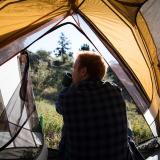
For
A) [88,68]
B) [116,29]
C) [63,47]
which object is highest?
[63,47]

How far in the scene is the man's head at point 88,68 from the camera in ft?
9.68

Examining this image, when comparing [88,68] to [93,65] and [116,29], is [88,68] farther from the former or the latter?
[116,29]

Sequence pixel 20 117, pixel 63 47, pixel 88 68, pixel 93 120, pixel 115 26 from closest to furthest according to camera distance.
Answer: pixel 93 120, pixel 88 68, pixel 20 117, pixel 115 26, pixel 63 47

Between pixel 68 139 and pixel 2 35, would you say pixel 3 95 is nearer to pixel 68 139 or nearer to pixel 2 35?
pixel 2 35

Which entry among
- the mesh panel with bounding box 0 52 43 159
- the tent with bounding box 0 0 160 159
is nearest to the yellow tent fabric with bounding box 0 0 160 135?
the tent with bounding box 0 0 160 159

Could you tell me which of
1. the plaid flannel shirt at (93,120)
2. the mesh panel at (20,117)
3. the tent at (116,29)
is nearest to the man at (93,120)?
the plaid flannel shirt at (93,120)

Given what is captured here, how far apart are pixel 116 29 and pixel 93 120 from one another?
198cm

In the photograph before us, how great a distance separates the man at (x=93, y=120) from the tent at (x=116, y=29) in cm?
110

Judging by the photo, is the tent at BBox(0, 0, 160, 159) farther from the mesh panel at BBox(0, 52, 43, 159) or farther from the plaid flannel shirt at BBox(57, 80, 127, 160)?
the plaid flannel shirt at BBox(57, 80, 127, 160)

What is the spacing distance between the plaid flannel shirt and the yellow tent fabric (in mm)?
1123

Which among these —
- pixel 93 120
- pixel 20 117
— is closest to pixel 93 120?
pixel 93 120

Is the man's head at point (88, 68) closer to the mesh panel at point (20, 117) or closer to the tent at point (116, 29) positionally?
the mesh panel at point (20, 117)

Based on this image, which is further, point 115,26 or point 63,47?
point 63,47

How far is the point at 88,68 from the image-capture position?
2.96 meters
